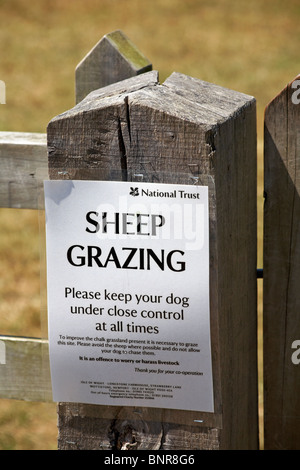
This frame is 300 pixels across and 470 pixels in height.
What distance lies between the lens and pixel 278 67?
884cm

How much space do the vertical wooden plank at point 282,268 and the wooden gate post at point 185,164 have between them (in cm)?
6

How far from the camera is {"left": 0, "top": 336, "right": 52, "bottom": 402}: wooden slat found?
7.05ft

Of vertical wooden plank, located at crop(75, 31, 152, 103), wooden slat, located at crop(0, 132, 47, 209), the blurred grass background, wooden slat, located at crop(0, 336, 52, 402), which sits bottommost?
wooden slat, located at crop(0, 336, 52, 402)

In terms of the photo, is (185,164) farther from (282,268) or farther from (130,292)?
(282,268)

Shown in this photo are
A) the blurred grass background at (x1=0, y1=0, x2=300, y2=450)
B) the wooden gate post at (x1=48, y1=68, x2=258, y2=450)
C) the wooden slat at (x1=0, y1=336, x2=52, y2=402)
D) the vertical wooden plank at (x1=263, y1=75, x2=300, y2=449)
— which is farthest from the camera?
the blurred grass background at (x1=0, y1=0, x2=300, y2=450)

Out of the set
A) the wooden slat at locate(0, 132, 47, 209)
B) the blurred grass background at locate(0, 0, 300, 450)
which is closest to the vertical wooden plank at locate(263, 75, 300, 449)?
the wooden slat at locate(0, 132, 47, 209)

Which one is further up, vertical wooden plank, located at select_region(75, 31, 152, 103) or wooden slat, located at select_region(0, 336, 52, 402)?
vertical wooden plank, located at select_region(75, 31, 152, 103)

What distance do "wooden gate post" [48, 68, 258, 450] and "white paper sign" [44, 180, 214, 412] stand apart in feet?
0.19

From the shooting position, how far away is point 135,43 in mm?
9766

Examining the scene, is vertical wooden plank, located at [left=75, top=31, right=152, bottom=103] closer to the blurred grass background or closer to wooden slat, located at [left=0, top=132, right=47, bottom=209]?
wooden slat, located at [left=0, top=132, right=47, bottom=209]

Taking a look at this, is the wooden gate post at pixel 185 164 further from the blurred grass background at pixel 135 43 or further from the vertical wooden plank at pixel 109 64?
the blurred grass background at pixel 135 43
